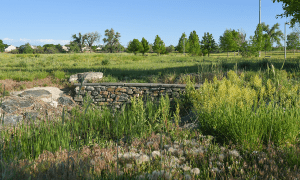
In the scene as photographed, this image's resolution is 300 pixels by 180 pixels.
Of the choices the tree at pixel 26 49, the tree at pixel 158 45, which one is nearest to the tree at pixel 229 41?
the tree at pixel 158 45

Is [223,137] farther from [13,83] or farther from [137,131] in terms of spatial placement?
[13,83]

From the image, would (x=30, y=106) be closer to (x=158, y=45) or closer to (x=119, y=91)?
(x=119, y=91)

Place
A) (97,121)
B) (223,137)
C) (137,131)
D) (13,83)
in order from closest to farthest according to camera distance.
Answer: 1. (223,137)
2. (137,131)
3. (97,121)
4. (13,83)

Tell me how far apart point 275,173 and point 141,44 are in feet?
159

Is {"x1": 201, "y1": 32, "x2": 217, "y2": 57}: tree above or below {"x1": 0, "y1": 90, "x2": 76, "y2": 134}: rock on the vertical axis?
above

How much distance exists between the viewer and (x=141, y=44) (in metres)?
49.3

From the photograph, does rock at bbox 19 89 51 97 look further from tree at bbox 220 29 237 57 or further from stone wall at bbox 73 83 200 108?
tree at bbox 220 29 237 57

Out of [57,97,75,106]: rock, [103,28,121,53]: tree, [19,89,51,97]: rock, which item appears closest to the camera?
[19,89,51,97]: rock

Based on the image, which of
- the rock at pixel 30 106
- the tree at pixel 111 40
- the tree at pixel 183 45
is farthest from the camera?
the tree at pixel 111 40

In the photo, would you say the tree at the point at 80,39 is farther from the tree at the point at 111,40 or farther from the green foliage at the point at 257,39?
the green foliage at the point at 257,39

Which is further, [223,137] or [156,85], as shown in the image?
[156,85]

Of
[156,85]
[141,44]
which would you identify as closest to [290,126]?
[156,85]

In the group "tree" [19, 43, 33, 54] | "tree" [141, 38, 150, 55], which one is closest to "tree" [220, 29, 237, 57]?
"tree" [141, 38, 150, 55]

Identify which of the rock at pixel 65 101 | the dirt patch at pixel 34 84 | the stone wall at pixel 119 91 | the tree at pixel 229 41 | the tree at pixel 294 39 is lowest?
the rock at pixel 65 101
